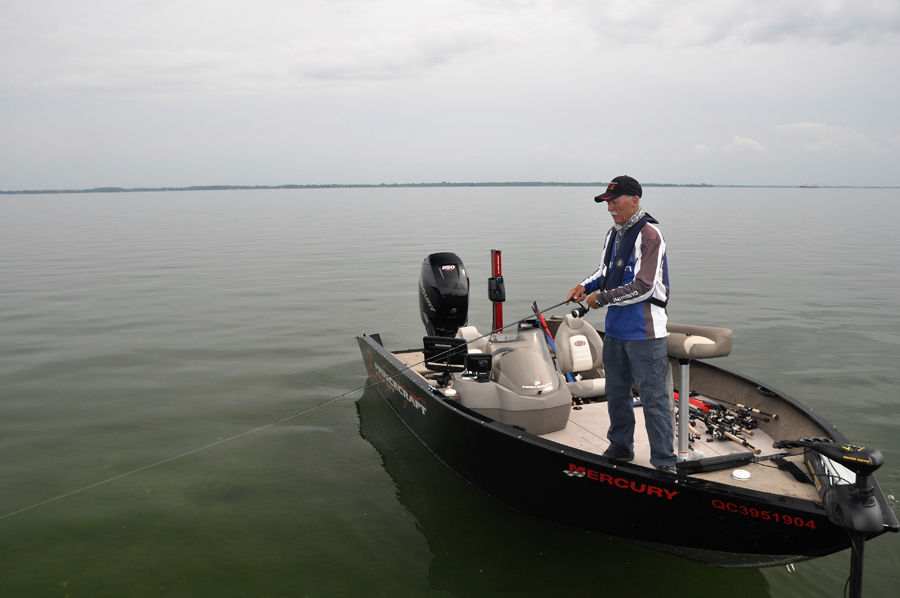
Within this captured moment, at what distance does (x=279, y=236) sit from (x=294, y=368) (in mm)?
18736

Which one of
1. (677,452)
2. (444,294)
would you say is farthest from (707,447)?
(444,294)

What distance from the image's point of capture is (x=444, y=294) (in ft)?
20.7

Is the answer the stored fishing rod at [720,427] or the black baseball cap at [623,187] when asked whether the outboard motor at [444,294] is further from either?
the black baseball cap at [623,187]

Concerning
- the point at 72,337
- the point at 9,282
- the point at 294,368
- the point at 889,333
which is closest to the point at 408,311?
the point at 294,368

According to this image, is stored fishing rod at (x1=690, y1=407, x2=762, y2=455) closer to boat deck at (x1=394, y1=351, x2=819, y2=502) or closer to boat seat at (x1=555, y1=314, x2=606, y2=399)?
boat deck at (x1=394, y1=351, x2=819, y2=502)

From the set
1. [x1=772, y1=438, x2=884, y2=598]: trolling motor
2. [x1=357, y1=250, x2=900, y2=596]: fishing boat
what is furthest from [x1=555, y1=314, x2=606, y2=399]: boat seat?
[x1=772, y1=438, x2=884, y2=598]: trolling motor

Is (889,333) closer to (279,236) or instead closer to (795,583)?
(795,583)

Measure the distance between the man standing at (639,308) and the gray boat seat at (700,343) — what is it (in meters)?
0.07

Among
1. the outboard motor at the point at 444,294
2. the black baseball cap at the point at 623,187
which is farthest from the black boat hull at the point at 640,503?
the outboard motor at the point at 444,294

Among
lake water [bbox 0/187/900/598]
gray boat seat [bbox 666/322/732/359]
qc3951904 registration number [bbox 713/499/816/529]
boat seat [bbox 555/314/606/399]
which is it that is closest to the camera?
qc3951904 registration number [bbox 713/499/816/529]

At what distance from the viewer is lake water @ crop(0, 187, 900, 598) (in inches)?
145

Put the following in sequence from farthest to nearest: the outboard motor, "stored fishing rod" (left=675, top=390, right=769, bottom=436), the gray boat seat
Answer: the outboard motor < "stored fishing rod" (left=675, top=390, right=769, bottom=436) < the gray boat seat

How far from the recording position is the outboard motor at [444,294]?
20.8ft

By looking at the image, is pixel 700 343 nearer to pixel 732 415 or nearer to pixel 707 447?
pixel 707 447
